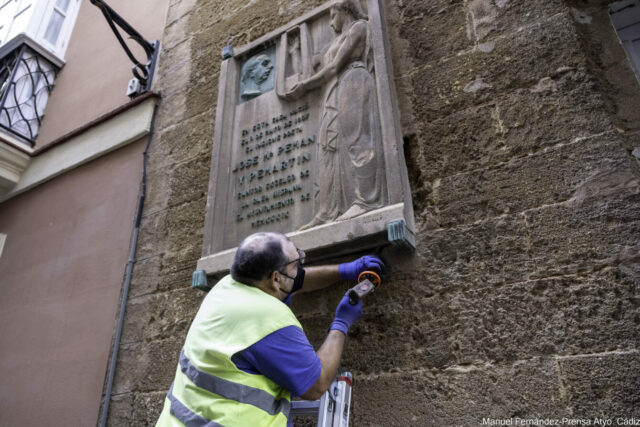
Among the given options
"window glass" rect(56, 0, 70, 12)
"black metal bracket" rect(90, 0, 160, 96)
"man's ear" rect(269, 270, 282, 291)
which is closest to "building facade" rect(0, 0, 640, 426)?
"man's ear" rect(269, 270, 282, 291)

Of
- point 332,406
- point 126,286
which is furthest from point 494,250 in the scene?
point 126,286

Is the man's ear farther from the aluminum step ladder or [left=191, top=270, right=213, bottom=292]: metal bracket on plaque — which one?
[left=191, top=270, right=213, bottom=292]: metal bracket on plaque

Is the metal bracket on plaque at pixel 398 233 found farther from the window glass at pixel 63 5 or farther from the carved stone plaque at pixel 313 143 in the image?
the window glass at pixel 63 5

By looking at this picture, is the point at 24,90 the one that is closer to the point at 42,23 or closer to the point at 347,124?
the point at 42,23

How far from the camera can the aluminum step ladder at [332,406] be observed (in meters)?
1.93

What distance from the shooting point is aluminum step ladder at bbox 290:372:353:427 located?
6.34 ft

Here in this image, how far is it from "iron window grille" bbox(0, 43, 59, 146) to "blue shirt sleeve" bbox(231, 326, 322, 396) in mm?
5152

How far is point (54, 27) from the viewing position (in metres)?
6.47

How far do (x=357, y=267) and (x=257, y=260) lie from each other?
0.55 metres

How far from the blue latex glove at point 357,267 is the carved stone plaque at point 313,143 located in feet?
0.40

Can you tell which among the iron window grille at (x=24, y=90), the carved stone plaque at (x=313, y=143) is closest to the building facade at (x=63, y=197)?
the iron window grille at (x=24, y=90)

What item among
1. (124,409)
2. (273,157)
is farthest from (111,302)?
(273,157)

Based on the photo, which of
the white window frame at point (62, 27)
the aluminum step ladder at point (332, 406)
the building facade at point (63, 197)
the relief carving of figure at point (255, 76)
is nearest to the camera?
the aluminum step ladder at point (332, 406)

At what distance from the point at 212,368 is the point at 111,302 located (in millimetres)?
2324
